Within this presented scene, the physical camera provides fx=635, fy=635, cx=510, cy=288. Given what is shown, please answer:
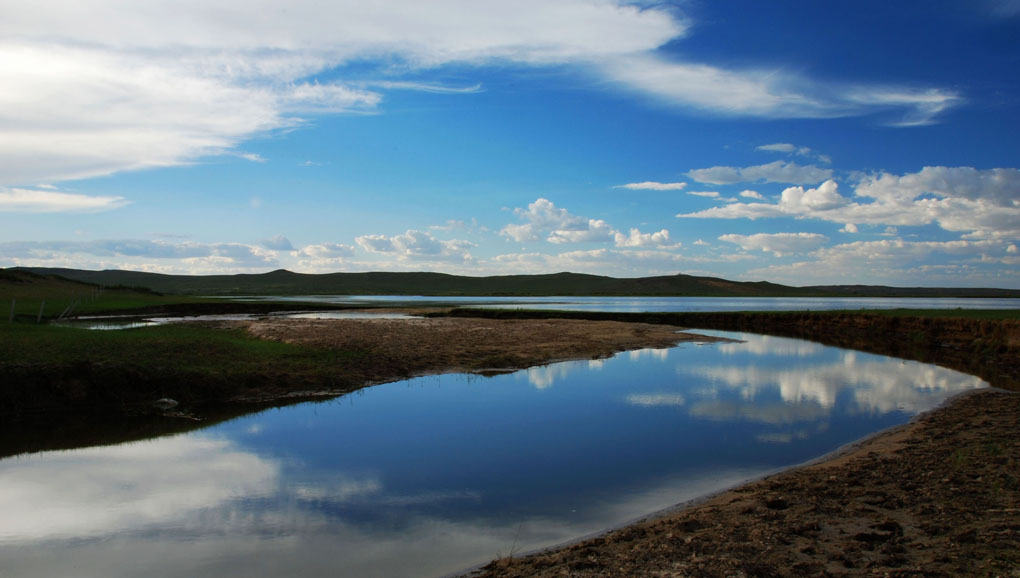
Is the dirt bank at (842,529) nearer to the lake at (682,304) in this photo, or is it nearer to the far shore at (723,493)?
the far shore at (723,493)

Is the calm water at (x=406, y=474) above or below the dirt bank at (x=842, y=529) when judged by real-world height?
below

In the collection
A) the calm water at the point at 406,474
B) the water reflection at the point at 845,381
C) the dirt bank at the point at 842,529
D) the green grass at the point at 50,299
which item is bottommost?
the calm water at the point at 406,474

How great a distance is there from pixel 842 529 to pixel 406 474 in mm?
6850

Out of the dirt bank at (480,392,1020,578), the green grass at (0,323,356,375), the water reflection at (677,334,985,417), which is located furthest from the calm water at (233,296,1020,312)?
the dirt bank at (480,392,1020,578)

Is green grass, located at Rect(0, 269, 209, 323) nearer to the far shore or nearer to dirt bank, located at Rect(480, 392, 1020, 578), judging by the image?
the far shore

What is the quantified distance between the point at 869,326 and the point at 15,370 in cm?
4533

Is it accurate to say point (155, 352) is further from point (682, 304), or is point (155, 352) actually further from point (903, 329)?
point (682, 304)

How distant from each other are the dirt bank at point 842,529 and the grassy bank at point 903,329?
1413 cm

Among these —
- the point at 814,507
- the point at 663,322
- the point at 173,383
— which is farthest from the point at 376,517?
the point at 663,322

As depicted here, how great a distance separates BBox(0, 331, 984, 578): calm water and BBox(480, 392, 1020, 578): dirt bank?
1.06 m

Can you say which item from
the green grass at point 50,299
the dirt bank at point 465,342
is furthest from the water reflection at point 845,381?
the green grass at point 50,299

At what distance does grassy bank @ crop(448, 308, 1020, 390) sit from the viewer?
90.4ft

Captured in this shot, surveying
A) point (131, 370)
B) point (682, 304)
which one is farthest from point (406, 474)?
point (682, 304)

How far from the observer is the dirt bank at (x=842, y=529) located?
6258mm
